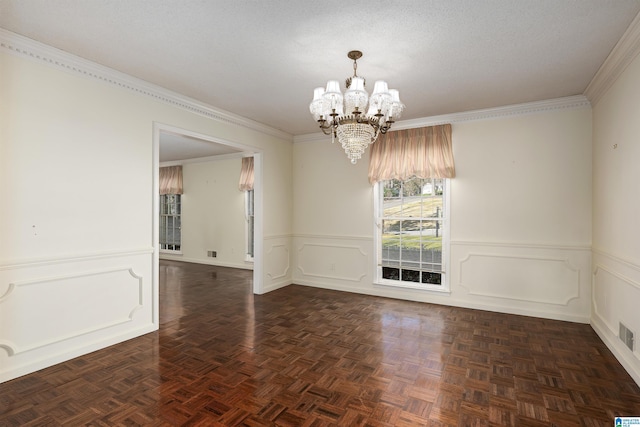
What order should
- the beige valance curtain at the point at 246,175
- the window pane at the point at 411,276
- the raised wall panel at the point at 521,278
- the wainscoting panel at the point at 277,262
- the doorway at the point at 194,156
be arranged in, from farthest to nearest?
the beige valance curtain at the point at 246,175, the wainscoting panel at the point at 277,262, the window pane at the point at 411,276, the raised wall panel at the point at 521,278, the doorway at the point at 194,156

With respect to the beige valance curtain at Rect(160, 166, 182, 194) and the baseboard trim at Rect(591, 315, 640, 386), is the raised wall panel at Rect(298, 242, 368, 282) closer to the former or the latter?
the baseboard trim at Rect(591, 315, 640, 386)

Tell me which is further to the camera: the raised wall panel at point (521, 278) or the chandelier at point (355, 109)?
the raised wall panel at point (521, 278)

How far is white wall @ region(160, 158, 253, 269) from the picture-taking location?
7.82 meters

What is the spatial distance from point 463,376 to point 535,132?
3230 millimetres

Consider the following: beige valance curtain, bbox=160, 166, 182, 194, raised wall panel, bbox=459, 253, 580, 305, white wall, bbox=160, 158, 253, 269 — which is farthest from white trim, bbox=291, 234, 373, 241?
beige valance curtain, bbox=160, 166, 182, 194

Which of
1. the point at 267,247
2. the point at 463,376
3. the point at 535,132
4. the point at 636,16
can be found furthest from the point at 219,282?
the point at 636,16

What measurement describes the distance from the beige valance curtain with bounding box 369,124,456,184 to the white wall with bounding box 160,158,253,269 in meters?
3.79

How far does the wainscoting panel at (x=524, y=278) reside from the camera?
4.05 metres

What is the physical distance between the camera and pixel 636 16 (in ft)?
7.66

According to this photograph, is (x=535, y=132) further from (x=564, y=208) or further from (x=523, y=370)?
(x=523, y=370)

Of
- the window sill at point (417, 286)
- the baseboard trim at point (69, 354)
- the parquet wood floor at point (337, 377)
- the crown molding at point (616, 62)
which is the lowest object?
the parquet wood floor at point (337, 377)

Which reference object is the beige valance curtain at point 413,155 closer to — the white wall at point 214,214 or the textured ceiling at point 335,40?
the textured ceiling at point 335,40

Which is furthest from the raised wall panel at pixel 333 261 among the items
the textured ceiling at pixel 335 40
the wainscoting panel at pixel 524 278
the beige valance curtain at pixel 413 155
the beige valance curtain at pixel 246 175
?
the textured ceiling at pixel 335 40

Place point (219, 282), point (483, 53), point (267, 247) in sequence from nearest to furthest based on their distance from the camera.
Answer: point (483, 53), point (267, 247), point (219, 282)
